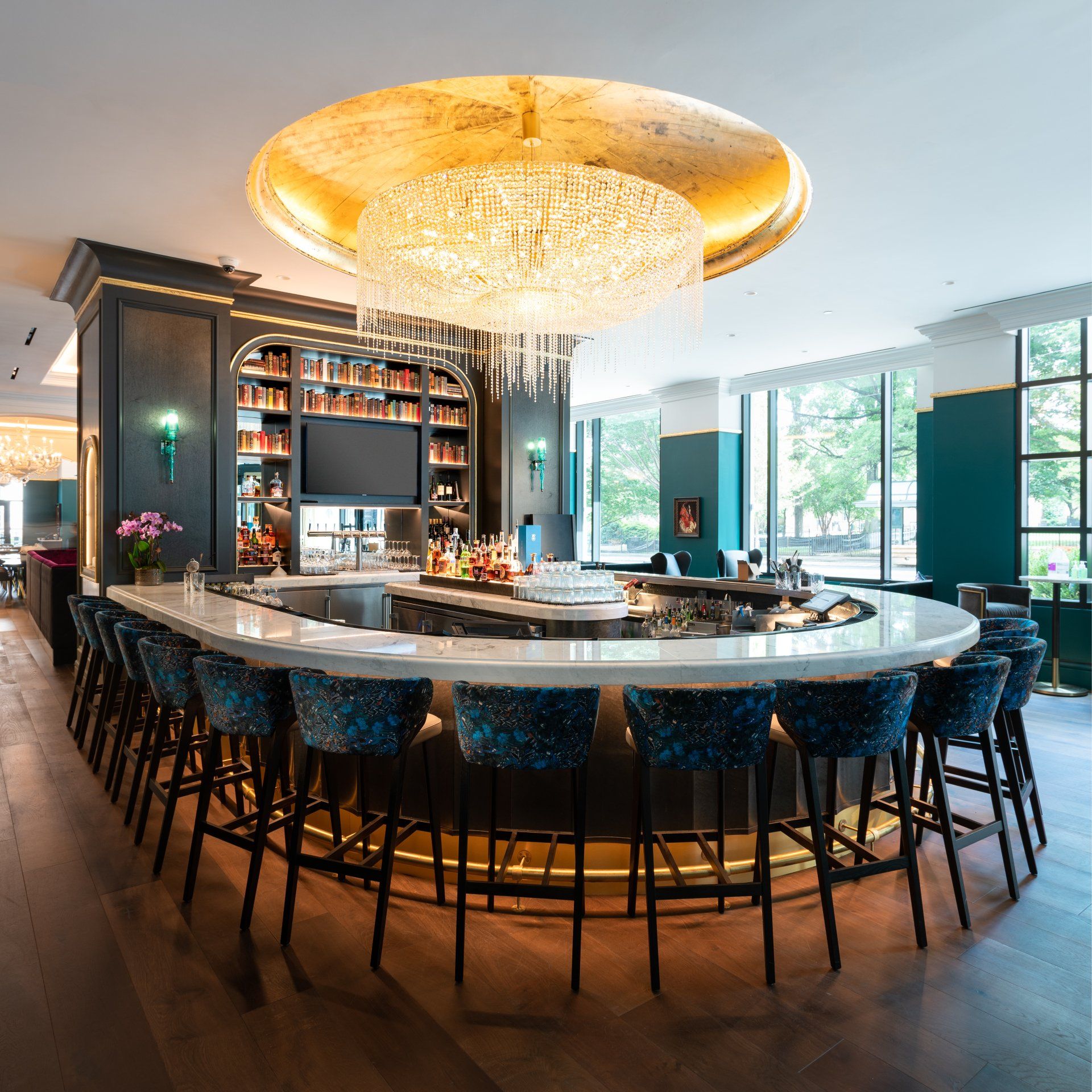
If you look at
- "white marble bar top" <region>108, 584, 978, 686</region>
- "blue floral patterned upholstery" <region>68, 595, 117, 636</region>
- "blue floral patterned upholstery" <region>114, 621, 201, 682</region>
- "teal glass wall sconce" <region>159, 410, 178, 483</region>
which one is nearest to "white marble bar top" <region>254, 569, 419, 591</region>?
"teal glass wall sconce" <region>159, 410, 178, 483</region>

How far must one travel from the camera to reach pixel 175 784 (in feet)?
11.1

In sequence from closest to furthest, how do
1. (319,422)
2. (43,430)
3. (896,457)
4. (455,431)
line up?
(319,422) < (455,431) < (896,457) < (43,430)

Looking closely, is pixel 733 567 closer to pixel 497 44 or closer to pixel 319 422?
pixel 319 422

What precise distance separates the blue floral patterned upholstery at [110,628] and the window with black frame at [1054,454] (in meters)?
7.97

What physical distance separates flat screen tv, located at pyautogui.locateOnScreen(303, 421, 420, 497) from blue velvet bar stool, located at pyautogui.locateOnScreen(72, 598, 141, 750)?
269 centimetres

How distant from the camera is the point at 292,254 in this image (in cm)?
617

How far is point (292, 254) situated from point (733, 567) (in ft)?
22.6

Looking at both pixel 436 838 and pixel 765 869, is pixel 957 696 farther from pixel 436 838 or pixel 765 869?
pixel 436 838

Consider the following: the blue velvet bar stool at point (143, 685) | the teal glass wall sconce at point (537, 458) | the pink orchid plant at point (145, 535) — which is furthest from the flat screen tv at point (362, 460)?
the blue velvet bar stool at point (143, 685)

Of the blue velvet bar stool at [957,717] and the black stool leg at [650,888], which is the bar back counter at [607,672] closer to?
the blue velvet bar stool at [957,717]

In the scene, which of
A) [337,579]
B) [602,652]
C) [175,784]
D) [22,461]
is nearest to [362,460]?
[337,579]

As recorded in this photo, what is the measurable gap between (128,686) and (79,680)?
80.9 inches

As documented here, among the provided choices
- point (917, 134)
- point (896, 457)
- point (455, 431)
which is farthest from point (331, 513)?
point (896, 457)

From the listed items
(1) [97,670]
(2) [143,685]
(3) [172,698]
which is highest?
(3) [172,698]
